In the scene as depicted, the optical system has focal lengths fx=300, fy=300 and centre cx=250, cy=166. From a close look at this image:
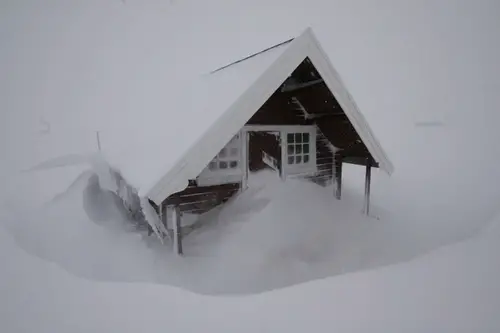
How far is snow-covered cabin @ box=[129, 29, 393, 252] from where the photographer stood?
2.45m

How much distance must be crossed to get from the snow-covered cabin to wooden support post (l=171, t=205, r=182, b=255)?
0.04ft

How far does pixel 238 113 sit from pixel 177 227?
1240 mm

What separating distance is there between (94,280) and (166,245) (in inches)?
30.2

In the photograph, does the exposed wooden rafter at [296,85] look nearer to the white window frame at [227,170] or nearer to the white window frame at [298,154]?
the white window frame at [298,154]

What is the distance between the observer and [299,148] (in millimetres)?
3832

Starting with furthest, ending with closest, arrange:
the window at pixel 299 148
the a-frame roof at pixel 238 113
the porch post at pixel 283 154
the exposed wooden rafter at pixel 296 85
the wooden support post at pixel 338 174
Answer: the wooden support post at pixel 338 174, the window at pixel 299 148, the porch post at pixel 283 154, the exposed wooden rafter at pixel 296 85, the a-frame roof at pixel 238 113

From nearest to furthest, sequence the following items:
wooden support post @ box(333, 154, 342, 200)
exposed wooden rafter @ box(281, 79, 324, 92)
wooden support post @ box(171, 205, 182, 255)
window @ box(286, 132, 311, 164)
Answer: wooden support post @ box(171, 205, 182, 255)
exposed wooden rafter @ box(281, 79, 324, 92)
window @ box(286, 132, 311, 164)
wooden support post @ box(333, 154, 342, 200)

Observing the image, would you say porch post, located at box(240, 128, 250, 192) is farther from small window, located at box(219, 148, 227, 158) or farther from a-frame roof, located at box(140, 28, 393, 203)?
a-frame roof, located at box(140, 28, 393, 203)

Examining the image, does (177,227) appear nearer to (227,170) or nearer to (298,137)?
(227,170)

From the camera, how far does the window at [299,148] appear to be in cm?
375

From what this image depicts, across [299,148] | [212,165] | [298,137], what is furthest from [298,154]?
[212,165]

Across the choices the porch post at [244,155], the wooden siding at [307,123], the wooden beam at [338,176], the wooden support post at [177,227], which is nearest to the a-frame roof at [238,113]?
the wooden siding at [307,123]

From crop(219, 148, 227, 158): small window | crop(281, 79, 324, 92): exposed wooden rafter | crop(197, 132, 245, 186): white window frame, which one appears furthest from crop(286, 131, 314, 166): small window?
crop(219, 148, 227, 158): small window

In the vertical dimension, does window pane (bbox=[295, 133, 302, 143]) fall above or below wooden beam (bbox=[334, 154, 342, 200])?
above
